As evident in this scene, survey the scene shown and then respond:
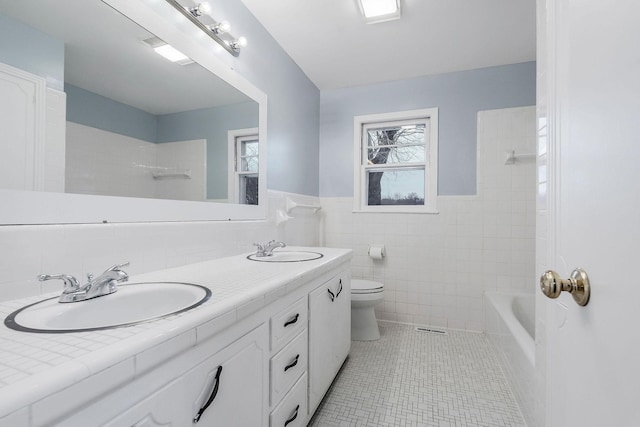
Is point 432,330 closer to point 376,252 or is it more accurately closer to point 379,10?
point 376,252

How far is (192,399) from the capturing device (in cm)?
68

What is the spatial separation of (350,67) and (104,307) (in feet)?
8.24

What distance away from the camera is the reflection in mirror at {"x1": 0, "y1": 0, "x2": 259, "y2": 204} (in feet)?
2.74

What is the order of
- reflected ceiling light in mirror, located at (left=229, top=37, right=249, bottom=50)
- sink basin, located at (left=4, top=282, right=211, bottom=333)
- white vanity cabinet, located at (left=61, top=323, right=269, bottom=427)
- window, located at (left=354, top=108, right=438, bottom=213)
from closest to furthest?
white vanity cabinet, located at (left=61, top=323, right=269, bottom=427)
sink basin, located at (left=4, top=282, right=211, bottom=333)
reflected ceiling light in mirror, located at (left=229, top=37, right=249, bottom=50)
window, located at (left=354, top=108, right=438, bottom=213)

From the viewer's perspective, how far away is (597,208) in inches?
21.8

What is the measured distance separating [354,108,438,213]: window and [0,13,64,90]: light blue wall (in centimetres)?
236

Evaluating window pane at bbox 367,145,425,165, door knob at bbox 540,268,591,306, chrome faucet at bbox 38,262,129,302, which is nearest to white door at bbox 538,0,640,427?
door knob at bbox 540,268,591,306

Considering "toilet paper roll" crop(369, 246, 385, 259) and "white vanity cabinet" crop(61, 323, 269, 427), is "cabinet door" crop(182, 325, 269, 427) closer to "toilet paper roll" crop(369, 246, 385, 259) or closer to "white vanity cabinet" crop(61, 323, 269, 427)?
"white vanity cabinet" crop(61, 323, 269, 427)

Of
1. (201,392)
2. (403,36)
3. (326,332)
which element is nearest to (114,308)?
(201,392)

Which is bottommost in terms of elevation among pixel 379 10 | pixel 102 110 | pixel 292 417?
pixel 292 417

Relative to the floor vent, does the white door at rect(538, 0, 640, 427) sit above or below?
above

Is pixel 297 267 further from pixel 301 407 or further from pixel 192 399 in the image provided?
pixel 192 399

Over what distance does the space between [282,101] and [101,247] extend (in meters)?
1.70

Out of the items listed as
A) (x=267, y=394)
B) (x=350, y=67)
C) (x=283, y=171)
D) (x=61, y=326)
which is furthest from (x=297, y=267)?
(x=350, y=67)
